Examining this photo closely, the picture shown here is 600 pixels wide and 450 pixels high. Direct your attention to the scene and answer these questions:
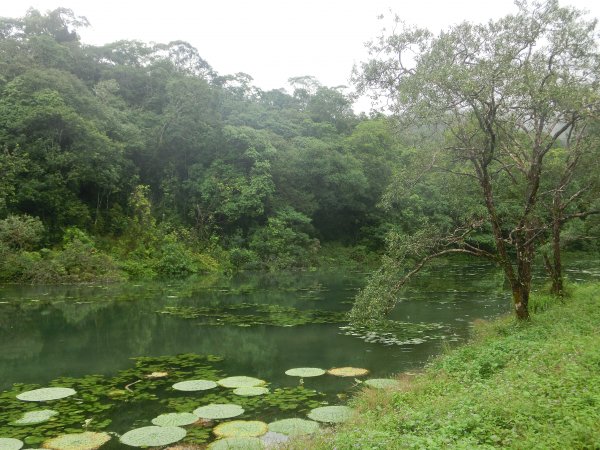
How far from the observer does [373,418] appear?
6676 mm

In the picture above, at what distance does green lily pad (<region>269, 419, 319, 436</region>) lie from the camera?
7205mm

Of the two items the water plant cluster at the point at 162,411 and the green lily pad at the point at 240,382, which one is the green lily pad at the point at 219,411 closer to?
the water plant cluster at the point at 162,411

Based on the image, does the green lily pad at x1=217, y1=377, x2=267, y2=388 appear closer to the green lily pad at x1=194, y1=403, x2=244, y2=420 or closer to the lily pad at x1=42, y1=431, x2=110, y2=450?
the green lily pad at x1=194, y1=403, x2=244, y2=420

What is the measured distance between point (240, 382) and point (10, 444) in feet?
13.2

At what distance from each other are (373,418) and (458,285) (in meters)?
21.4

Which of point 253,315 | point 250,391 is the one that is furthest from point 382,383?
point 253,315

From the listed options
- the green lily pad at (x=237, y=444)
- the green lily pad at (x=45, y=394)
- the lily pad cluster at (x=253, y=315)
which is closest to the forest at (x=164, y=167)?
the lily pad cluster at (x=253, y=315)

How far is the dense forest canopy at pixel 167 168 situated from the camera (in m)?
28.5

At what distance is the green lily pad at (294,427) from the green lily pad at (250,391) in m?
1.53

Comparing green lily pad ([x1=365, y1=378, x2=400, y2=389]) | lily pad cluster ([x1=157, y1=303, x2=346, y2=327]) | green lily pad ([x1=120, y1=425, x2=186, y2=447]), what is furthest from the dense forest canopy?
green lily pad ([x1=120, y1=425, x2=186, y2=447])

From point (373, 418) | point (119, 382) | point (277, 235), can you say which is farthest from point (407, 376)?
point (277, 235)

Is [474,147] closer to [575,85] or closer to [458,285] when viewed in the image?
[575,85]

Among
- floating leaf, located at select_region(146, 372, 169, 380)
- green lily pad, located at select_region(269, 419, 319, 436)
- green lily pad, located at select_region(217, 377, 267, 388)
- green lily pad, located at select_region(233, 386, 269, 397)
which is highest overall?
floating leaf, located at select_region(146, 372, 169, 380)

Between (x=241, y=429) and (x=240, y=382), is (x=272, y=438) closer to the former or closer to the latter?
(x=241, y=429)
